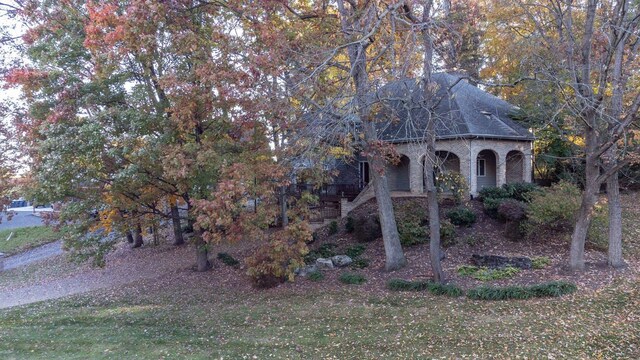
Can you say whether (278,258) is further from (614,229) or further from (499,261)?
(614,229)

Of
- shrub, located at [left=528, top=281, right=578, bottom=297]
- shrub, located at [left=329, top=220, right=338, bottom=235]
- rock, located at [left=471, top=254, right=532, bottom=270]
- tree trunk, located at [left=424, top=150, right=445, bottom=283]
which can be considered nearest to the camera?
shrub, located at [left=528, top=281, right=578, bottom=297]

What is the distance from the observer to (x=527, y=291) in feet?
29.9

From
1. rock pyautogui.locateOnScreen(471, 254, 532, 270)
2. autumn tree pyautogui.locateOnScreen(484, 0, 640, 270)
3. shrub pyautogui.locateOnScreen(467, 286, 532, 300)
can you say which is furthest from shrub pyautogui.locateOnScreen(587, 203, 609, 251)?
shrub pyautogui.locateOnScreen(467, 286, 532, 300)

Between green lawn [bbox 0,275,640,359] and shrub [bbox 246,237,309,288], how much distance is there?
0.70 meters

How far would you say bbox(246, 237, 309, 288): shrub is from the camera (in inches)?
400

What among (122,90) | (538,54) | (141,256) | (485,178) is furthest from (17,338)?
(485,178)

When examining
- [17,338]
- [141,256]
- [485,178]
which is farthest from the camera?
[485,178]

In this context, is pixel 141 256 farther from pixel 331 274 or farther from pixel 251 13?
pixel 251 13

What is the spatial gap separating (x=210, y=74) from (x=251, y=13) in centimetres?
197

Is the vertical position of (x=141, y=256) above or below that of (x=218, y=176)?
below

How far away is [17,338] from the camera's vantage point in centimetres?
816

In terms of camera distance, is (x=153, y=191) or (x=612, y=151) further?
(x=153, y=191)

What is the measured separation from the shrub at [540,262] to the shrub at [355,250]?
208 inches

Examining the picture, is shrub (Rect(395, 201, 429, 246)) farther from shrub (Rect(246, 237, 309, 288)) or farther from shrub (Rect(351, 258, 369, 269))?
shrub (Rect(246, 237, 309, 288))
